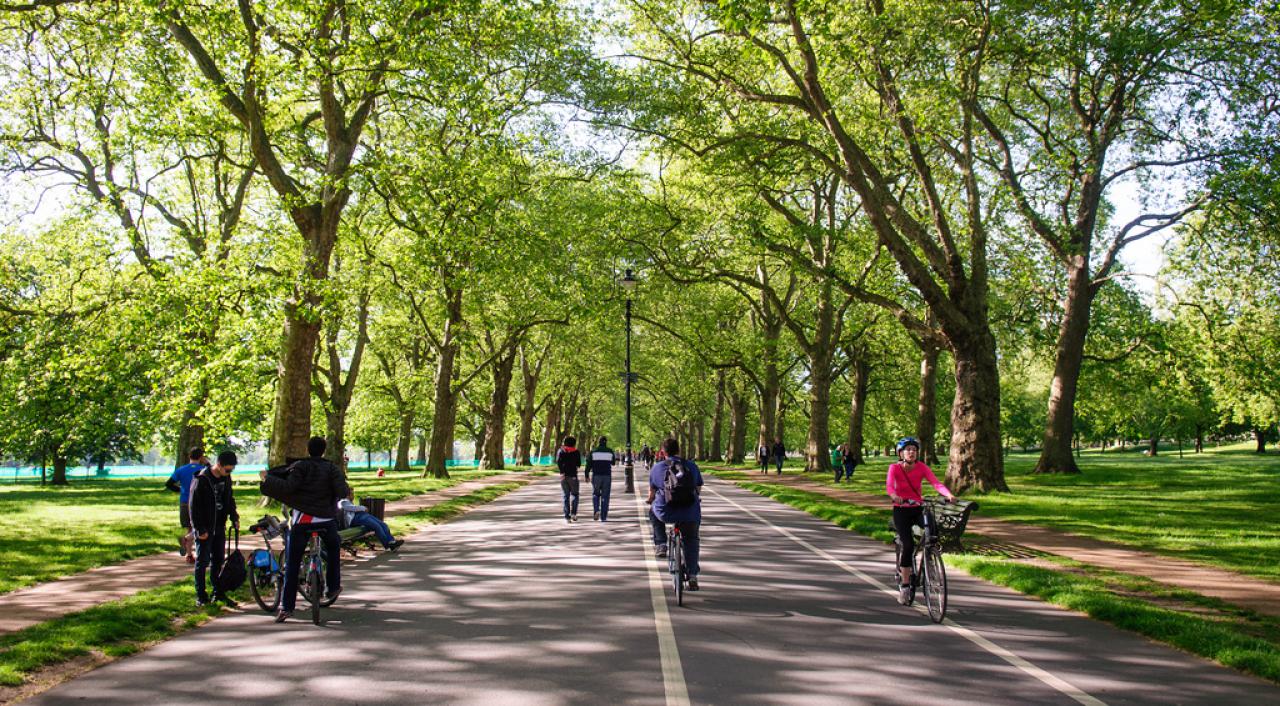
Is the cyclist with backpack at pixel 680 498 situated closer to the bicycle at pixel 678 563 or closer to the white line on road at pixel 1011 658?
the bicycle at pixel 678 563

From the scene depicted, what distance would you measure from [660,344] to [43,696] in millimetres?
58220

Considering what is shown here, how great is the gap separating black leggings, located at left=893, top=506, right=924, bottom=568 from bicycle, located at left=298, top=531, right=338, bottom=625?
5658 mm

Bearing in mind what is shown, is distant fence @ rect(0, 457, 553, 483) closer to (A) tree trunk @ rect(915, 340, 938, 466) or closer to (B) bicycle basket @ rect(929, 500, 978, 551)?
(A) tree trunk @ rect(915, 340, 938, 466)

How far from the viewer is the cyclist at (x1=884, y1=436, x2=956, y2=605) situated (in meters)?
8.94

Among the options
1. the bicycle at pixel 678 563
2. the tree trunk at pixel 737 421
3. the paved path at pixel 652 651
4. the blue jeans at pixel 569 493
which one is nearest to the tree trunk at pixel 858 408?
the tree trunk at pixel 737 421

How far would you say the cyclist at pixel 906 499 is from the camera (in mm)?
8938

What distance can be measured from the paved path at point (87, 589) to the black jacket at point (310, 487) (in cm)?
256

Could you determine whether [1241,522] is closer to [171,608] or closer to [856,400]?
[171,608]

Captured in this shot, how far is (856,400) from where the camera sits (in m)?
43.7

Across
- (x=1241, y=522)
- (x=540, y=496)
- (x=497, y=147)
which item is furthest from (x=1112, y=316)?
(x=497, y=147)

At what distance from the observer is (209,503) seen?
892 cm

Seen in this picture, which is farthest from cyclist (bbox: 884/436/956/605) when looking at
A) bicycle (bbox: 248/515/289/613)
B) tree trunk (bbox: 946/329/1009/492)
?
tree trunk (bbox: 946/329/1009/492)

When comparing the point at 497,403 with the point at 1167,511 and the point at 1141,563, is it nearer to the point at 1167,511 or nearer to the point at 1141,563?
the point at 1167,511

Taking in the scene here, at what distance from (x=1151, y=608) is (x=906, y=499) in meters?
2.55
